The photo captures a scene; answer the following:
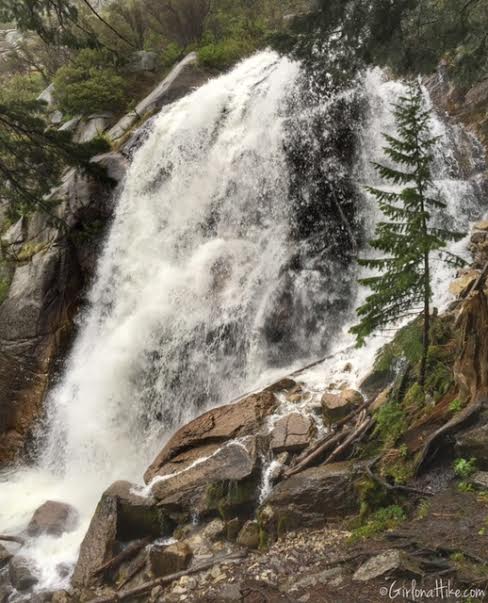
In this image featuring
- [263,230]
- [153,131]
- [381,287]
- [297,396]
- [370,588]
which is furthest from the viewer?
[153,131]

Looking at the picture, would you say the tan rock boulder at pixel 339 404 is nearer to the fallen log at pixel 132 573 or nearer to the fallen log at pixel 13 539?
the fallen log at pixel 132 573

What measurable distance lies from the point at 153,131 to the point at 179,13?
912cm

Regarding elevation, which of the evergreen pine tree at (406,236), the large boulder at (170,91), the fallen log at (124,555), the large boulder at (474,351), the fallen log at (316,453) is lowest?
the fallen log at (124,555)

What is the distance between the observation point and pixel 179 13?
21625 millimetres

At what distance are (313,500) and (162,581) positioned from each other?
2.24m

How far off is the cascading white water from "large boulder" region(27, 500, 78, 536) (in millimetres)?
237

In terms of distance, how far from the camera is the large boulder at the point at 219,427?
8.35m

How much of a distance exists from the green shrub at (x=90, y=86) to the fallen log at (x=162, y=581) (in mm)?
18650

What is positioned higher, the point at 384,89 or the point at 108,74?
the point at 108,74

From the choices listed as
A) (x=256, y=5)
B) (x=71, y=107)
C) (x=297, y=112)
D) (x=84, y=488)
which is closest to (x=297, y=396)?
(x=84, y=488)

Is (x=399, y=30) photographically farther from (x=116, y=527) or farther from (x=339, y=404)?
(x=116, y=527)

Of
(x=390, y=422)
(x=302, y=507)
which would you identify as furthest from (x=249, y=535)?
(x=390, y=422)

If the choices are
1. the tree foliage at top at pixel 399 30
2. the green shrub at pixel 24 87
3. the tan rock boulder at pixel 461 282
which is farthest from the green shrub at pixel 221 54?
the tan rock boulder at pixel 461 282

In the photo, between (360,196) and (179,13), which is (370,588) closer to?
(360,196)
